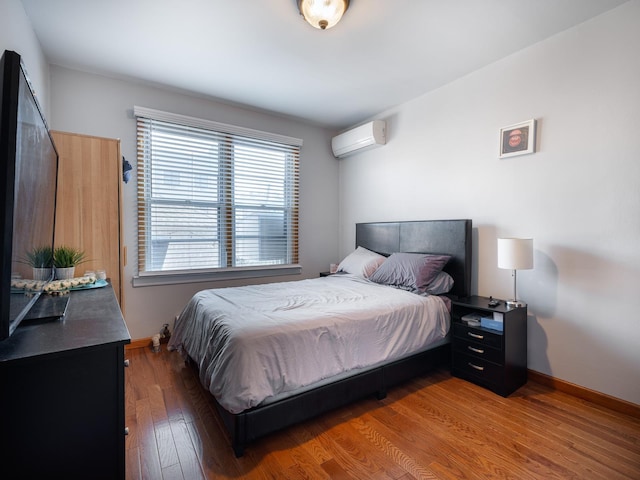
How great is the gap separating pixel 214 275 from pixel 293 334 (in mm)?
2083

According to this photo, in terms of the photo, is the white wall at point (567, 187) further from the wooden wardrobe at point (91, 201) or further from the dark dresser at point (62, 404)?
the wooden wardrobe at point (91, 201)

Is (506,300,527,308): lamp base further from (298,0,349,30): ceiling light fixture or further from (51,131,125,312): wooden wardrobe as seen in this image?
(51,131,125,312): wooden wardrobe

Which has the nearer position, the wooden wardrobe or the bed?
the bed

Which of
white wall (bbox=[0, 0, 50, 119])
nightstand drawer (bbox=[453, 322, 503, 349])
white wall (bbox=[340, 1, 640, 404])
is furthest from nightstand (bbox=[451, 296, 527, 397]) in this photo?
white wall (bbox=[0, 0, 50, 119])

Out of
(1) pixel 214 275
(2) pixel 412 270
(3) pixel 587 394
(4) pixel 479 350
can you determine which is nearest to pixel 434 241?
(2) pixel 412 270

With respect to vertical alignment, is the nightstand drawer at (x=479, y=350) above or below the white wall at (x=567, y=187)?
below

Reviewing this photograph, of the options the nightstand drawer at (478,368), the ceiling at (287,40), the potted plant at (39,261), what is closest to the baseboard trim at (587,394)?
the nightstand drawer at (478,368)

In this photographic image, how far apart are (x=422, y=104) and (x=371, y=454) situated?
331 cm

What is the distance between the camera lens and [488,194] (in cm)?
281

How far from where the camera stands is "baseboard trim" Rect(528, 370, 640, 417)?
2.02 m

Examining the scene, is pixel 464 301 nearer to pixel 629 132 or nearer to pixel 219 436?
pixel 629 132

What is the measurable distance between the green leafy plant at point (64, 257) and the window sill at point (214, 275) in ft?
3.54

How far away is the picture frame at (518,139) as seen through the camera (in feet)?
8.16

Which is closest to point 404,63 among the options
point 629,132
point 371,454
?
point 629,132
